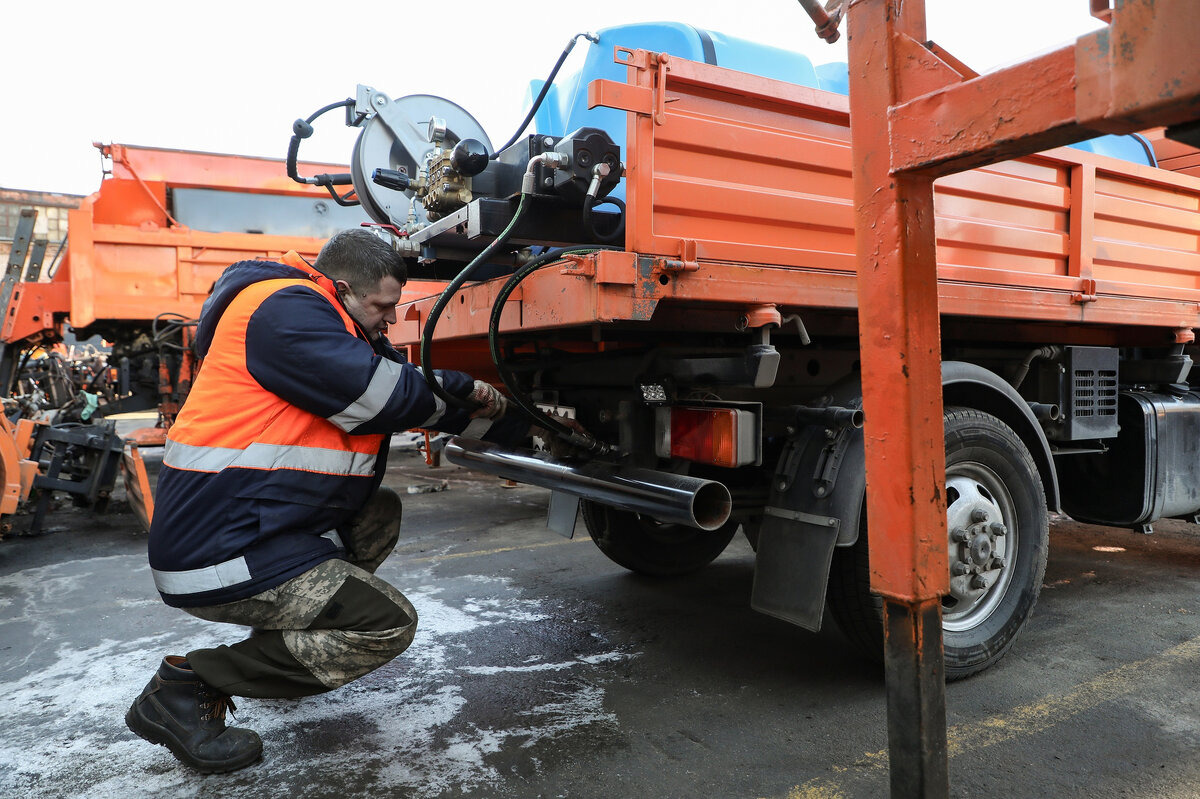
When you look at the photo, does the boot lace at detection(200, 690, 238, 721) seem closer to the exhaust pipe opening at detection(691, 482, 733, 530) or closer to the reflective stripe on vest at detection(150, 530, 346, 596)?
the reflective stripe on vest at detection(150, 530, 346, 596)

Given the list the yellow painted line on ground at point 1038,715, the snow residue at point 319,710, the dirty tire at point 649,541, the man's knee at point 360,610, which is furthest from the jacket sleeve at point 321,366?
the dirty tire at point 649,541

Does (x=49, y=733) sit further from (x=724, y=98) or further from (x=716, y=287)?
(x=724, y=98)

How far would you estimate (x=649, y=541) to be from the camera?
4.00 metres

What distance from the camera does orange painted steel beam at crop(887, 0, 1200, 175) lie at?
1.13 metres

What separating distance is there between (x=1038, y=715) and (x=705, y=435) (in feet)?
4.63

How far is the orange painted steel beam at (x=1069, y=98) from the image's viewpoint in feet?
3.71

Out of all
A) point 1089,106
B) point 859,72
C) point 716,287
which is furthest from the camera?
point 716,287

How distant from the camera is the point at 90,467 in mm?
6164

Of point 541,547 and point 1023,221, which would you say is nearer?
point 1023,221

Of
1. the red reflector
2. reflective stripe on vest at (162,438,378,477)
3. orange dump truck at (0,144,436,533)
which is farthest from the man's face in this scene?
orange dump truck at (0,144,436,533)

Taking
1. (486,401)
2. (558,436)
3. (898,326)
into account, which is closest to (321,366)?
(486,401)

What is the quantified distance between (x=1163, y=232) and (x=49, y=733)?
4759 mm

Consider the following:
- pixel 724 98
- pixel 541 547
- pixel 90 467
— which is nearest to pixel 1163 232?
pixel 724 98

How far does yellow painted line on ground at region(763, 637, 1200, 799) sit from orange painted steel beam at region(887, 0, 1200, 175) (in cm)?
157
